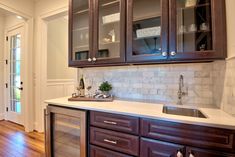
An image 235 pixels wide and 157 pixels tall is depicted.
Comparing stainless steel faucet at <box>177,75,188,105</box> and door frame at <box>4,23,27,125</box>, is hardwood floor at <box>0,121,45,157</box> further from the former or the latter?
stainless steel faucet at <box>177,75,188,105</box>

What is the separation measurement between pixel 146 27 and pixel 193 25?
0.44m

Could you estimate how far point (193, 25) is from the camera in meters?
1.44

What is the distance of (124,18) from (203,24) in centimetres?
76

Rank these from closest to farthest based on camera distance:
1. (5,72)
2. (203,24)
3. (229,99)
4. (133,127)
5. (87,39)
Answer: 1. (229,99)
2. (133,127)
3. (203,24)
4. (87,39)
5. (5,72)

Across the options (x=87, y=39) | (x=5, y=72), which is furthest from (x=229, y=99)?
(x=5, y=72)

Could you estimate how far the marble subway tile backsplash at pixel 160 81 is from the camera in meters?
1.60

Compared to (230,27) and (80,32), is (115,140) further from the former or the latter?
(80,32)

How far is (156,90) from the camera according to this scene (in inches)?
72.1

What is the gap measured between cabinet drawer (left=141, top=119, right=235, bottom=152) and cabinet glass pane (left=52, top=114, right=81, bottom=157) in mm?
755

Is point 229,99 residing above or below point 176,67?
below

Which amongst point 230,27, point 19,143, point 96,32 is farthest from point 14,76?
point 230,27

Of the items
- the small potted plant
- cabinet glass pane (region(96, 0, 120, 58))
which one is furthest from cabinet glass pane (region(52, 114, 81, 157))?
cabinet glass pane (region(96, 0, 120, 58))

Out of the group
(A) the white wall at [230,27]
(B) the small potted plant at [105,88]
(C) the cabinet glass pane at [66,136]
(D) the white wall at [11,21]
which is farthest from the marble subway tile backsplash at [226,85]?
(D) the white wall at [11,21]

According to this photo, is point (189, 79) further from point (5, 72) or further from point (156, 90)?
point (5, 72)
